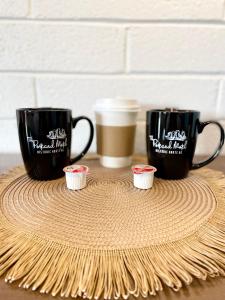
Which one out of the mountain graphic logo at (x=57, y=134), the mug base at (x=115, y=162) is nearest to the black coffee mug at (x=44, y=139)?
the mountain graphic logo at (x=57, y=134)

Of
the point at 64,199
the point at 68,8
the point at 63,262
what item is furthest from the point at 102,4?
the point at 63,262

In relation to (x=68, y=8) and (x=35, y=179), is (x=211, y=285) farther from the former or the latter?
(x=68, y=8)

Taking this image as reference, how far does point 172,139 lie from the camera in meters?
0.46

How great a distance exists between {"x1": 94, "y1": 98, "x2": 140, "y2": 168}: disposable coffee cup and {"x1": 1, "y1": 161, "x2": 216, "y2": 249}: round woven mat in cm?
9

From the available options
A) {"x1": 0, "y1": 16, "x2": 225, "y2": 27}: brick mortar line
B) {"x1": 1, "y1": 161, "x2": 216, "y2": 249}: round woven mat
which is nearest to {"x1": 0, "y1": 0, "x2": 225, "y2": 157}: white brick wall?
{"x1": 0, "y1": 16, "x2": 225, "y2": 27}: brick mortar line

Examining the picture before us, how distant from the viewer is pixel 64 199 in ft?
1.28

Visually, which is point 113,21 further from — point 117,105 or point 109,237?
point 109,237

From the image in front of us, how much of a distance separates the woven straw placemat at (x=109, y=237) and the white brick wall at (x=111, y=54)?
0.30m

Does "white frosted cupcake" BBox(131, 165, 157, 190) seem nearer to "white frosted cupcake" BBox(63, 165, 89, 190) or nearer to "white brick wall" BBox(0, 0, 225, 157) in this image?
"white frosted cupcake" BBox(63, 165, 89, 190)

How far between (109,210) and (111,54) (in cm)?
44

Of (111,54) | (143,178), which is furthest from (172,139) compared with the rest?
(111,54)

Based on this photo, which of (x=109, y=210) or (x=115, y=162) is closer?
(x=109, y=210)

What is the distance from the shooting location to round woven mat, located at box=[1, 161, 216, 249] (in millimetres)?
291

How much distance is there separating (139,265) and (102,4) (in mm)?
600
